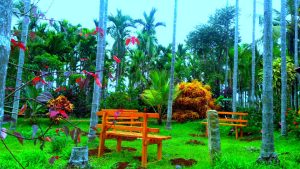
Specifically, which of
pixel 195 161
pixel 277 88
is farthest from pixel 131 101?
pixel 195 161

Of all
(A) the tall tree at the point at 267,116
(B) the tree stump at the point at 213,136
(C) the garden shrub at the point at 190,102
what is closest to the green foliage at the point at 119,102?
(C) the garden shrub at the point at 190,102

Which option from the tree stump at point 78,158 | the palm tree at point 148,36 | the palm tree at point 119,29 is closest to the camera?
the tree stump at point 78,158

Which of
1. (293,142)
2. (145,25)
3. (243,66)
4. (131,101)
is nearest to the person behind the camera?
(293,142)

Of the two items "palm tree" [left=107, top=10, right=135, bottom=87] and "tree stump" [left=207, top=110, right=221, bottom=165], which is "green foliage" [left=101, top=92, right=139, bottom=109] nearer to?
"palm tree" [left=107, top=10, right=135, bottom=87]

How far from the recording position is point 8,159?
16.3ft

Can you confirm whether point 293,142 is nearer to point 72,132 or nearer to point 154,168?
point 154,168

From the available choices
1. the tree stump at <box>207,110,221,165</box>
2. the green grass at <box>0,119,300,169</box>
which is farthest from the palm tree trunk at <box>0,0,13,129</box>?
the tree stump at <box>207,110,221,165</box>

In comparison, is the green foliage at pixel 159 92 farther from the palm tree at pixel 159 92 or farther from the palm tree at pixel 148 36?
the palm tree at pixel 148 36

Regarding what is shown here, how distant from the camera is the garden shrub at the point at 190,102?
634 inches

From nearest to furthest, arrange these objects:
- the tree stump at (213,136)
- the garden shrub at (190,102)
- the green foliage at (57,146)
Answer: the tree stump at (213,136), the green foliage at (57,146), the garden shrub at (190,102)

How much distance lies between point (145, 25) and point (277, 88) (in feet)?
51.0

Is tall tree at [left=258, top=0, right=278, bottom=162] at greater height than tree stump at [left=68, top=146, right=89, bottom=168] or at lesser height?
greater

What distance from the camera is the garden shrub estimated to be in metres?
16.1

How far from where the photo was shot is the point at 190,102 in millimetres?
16250
